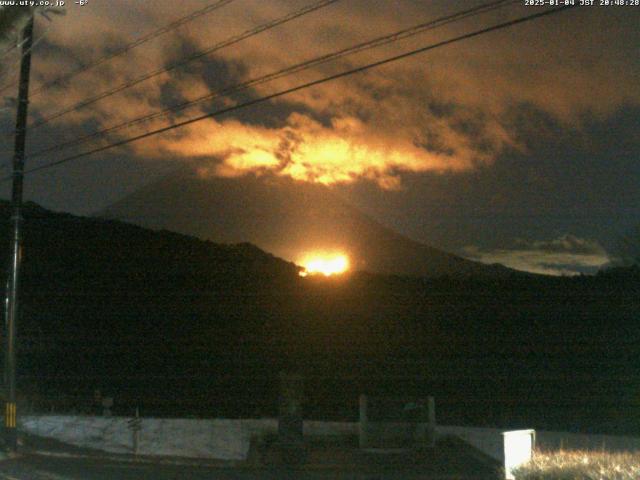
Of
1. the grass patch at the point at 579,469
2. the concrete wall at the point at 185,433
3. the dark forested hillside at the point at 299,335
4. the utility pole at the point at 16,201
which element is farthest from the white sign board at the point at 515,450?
the utility pole at the point at 16,201

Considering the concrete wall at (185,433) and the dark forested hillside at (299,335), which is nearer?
the concrete wall at (185,433)

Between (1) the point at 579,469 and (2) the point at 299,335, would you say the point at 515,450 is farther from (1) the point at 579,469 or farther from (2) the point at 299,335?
(2) the point at 299,335

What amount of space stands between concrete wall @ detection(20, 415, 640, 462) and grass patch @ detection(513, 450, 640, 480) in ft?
32.6

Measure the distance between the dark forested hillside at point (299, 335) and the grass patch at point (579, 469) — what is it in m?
12.3

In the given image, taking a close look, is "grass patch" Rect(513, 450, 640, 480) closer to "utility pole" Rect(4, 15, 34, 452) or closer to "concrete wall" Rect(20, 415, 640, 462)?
"concrete wall" Rect(20, 415, 640, 462)

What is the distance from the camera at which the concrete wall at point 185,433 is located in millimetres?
21250

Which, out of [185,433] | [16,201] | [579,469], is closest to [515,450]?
[579,469]

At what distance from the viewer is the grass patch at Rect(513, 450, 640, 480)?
9242mm

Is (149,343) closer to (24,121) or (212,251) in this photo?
(212,251)

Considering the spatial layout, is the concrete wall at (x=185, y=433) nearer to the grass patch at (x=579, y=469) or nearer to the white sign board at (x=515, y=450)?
the white sign board at (x=515, y=450)

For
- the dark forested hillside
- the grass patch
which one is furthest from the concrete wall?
the grass patch

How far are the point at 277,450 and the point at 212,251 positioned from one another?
21512 mm

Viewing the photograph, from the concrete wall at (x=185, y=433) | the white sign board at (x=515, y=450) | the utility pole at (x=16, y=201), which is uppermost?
the utility pole at (x=16, y=201)

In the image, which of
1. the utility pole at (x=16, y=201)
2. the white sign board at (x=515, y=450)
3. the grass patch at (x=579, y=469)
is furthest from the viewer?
the utility pole at (x=16, y=201)
